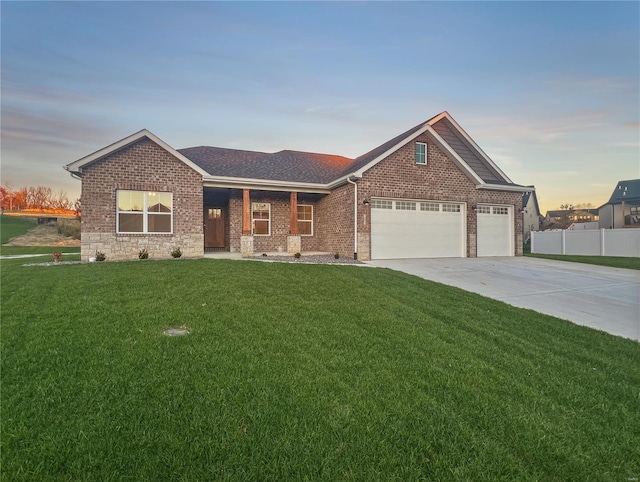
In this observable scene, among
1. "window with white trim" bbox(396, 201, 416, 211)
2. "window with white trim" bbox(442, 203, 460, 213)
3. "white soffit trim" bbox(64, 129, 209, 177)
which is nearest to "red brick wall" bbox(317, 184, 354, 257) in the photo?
"window with white trim" bbox(396, 201, 416, 211)

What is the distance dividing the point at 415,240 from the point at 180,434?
1449 centimetres

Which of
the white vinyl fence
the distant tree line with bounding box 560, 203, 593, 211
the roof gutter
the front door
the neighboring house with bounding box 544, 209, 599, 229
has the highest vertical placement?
the distant tree line with bounding box 560, 203, 593, 211

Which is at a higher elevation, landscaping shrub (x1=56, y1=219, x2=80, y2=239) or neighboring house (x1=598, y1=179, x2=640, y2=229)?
neighboring house (x1=598, y1=179, x2=640, y2=229)

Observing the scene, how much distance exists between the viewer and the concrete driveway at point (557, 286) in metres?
7.02

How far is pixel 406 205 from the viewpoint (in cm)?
1580

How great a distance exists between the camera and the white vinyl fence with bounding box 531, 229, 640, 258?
1869cm

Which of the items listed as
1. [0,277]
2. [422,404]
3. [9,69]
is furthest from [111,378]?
[9,69]

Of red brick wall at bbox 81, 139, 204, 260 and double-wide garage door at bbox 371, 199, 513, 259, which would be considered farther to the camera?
double-wide garage door at bbox 371, 199, 513, 259

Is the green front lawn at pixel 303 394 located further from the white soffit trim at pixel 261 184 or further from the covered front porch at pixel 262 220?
the covered front porch at pixel 262 220

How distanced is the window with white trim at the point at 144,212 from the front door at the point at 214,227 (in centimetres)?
419

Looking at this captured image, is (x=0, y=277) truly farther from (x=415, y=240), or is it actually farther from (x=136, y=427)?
(x=415, y=240)

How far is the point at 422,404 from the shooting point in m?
3.17

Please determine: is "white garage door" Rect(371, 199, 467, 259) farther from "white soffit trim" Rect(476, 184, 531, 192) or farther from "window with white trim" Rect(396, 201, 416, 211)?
"white soffit trim" Rect(476, 184, 531, 192)

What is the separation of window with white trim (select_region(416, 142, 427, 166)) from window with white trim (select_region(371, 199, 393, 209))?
249 centimetres
